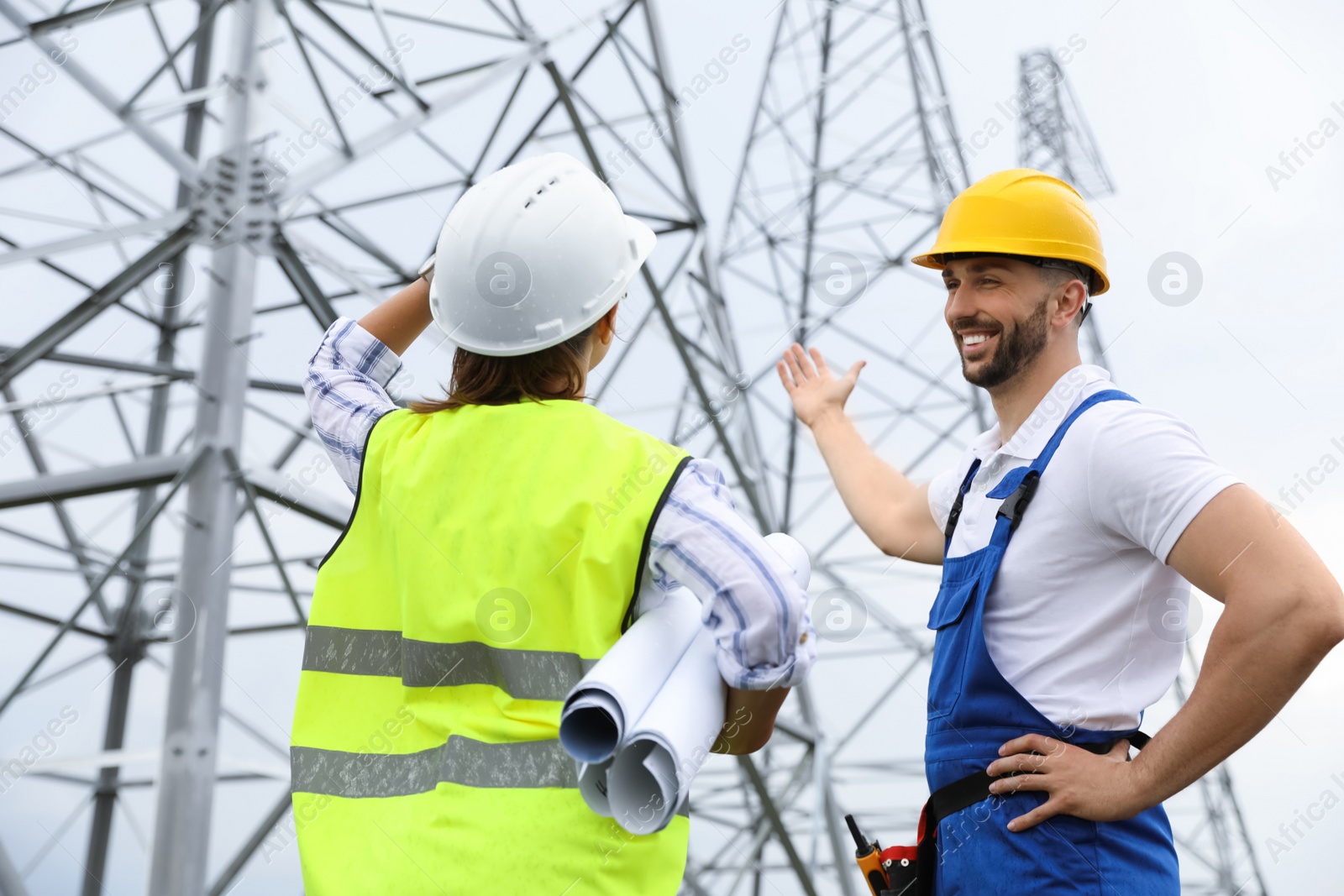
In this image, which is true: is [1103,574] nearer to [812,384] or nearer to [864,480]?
[864,480]

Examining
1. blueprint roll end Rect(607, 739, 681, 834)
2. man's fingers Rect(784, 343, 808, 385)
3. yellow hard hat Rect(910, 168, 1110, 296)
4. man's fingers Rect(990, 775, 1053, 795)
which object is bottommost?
blueprint roll end Rect(607, 739, 681, 834)

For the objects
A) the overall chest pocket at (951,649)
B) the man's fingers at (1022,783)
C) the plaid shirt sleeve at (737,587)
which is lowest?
the man's fingers at (1022,783)

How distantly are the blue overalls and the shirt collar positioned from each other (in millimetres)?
76

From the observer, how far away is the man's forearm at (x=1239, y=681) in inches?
69.3

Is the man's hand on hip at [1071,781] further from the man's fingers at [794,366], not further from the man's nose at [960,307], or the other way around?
the man's fingers at [794,366]

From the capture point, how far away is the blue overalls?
192 cm

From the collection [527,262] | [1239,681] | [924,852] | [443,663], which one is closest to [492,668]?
[443,663]

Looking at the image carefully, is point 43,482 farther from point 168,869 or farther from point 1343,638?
point 1343,638

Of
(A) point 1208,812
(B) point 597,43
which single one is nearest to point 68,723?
(B) point 597,43

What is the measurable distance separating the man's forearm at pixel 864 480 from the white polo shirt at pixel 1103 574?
24.8 inches

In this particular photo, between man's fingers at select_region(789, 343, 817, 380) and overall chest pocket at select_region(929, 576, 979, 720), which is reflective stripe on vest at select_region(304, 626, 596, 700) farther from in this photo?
man's fingers at select_region(789, 343, 817, 380)

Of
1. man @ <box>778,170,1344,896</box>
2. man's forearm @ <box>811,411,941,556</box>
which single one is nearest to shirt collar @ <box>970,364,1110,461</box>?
man @ <box>778,170,1344,896</box>

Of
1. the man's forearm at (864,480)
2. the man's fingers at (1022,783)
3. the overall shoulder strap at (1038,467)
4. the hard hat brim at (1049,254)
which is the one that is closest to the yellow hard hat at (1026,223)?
the hard hat brim at (1049,254)

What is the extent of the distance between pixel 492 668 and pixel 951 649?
1.09 metres
